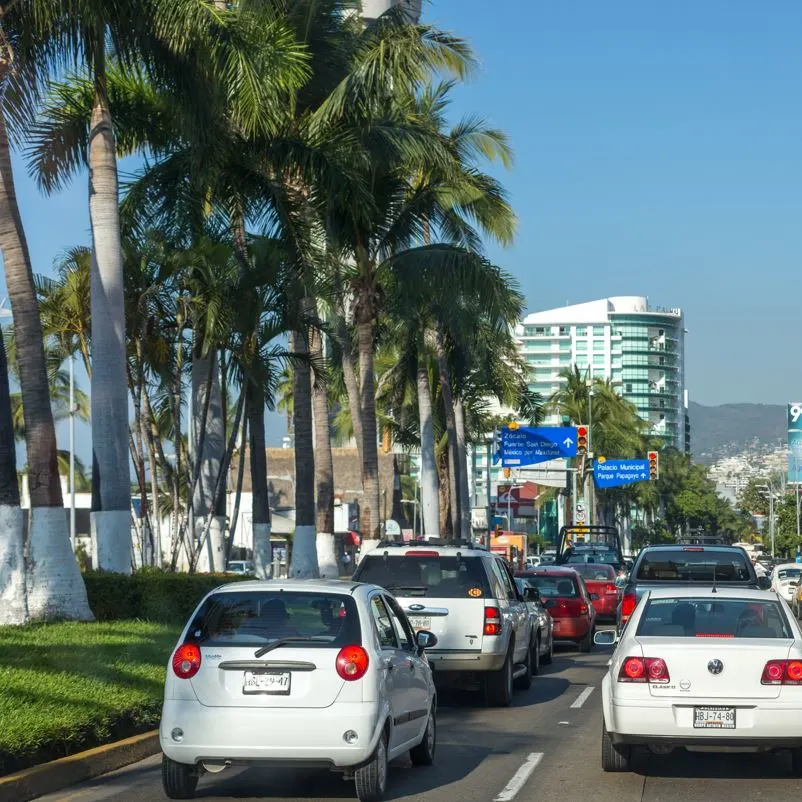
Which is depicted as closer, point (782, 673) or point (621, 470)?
point (782, 673)

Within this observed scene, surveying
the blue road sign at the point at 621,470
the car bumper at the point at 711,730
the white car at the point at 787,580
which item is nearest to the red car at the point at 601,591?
the white car at the point at 787,580

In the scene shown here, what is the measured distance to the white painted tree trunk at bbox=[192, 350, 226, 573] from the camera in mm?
28766

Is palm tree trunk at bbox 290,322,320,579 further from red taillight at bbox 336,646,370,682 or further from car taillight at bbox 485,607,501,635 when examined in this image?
red taillight at bbox 336,646,370,682

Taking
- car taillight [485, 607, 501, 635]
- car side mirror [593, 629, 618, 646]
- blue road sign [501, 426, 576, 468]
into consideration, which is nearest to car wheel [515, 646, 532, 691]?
car taillight [485, 607, 501, 635]

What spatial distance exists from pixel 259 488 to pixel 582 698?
567 inches

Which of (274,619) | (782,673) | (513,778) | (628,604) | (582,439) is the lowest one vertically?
(513,778)

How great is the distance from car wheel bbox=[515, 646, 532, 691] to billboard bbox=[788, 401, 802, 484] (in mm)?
85187

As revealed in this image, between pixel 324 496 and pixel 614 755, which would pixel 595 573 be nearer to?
pixel 324 496

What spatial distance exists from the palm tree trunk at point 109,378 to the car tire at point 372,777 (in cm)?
1139

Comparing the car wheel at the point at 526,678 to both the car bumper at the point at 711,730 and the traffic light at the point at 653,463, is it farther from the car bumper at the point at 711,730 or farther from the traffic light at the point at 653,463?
the traffic light at the point at 653,463

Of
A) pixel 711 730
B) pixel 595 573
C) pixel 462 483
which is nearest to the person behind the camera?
pixel 711 730

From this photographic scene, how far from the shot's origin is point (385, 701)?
33.3 feet

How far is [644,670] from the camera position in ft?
35.3

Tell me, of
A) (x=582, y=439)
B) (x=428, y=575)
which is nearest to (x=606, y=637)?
(x=428, y=575)
